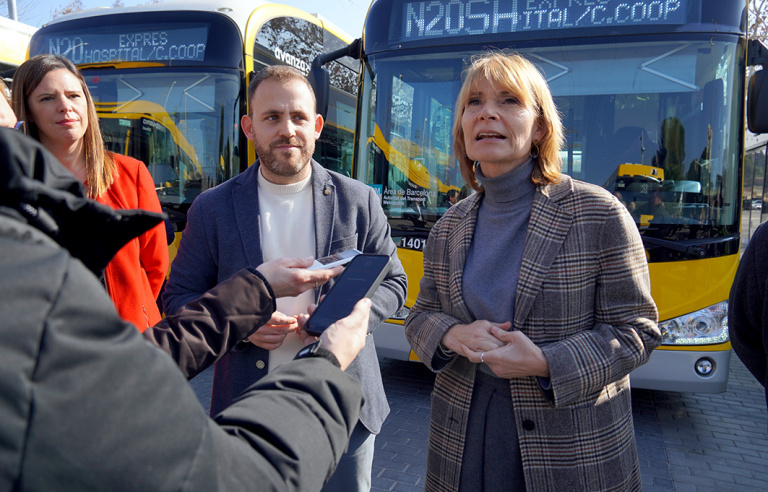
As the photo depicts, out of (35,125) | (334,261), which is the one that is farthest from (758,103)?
(35,125)

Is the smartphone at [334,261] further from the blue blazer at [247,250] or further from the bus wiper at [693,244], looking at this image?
the bus wiper at [693,244]

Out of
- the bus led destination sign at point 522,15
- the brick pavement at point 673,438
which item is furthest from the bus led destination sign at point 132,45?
the brick pavement at point 673,438

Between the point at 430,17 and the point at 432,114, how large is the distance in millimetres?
746

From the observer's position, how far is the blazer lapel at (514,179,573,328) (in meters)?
1.81

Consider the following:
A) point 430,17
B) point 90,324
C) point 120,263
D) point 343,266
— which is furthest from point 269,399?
point 430,17

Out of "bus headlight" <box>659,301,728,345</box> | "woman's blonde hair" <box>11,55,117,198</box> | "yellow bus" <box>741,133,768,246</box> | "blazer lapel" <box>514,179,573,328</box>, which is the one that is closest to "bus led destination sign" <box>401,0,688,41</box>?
"bus headlight" <box>659,301,728,345</box>

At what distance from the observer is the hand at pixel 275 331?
1.94 m

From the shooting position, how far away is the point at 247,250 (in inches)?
85.1

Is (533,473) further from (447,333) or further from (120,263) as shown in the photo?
(120,263)

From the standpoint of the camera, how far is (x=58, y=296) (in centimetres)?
63

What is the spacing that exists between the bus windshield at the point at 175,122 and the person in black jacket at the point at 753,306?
4.58 m

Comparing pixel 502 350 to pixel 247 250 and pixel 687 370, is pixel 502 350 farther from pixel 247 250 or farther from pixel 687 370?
pixel 687 370

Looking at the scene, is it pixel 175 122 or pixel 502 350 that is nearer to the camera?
pixel 502 350

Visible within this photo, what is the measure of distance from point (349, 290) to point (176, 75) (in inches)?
197
